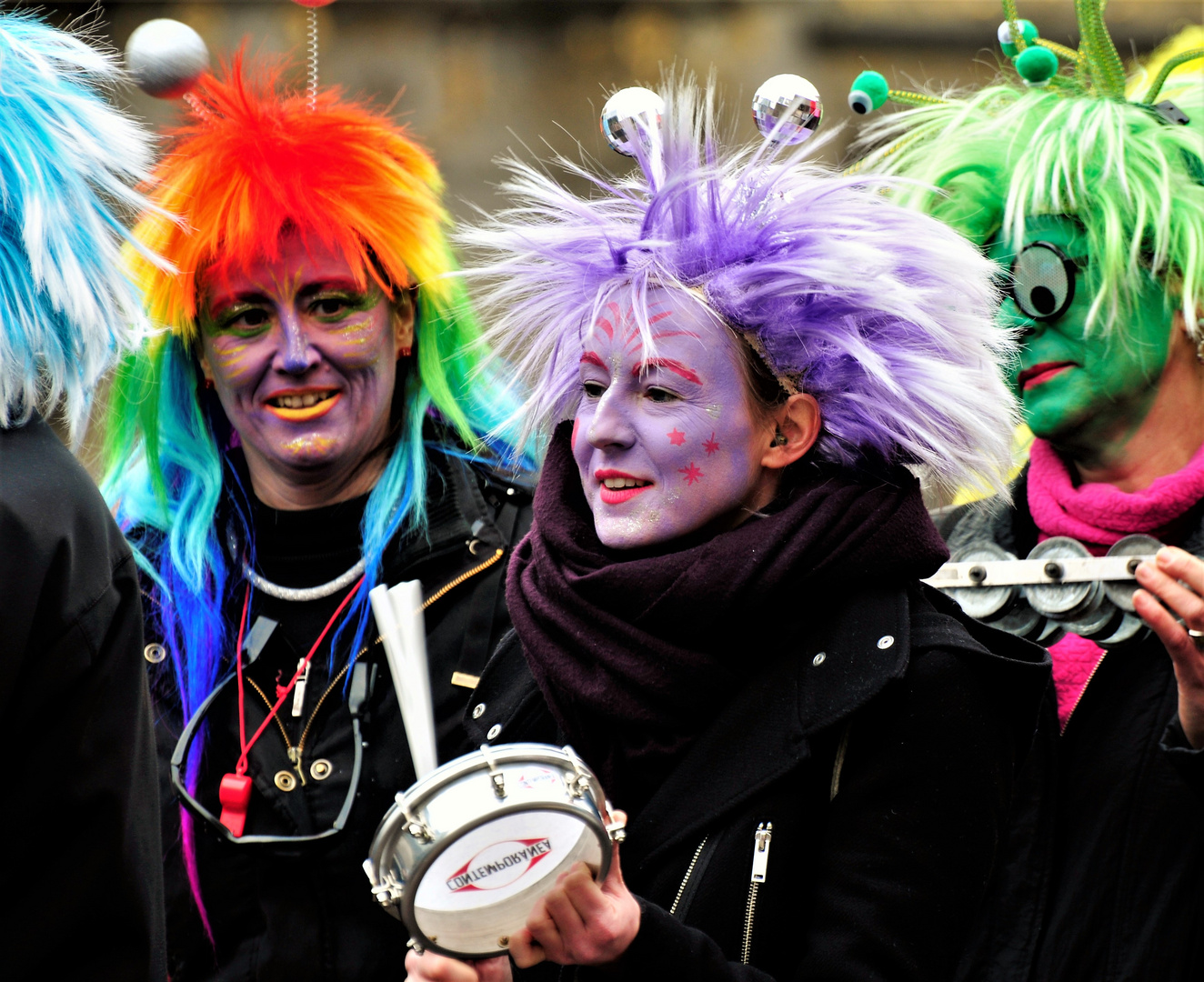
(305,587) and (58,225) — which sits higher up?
(58,225)

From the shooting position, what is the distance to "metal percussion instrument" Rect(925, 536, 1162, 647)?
104 inches

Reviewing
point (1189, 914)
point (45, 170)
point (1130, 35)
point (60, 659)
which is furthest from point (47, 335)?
point (1130, 35)

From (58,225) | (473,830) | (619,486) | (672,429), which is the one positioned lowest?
(473,830)

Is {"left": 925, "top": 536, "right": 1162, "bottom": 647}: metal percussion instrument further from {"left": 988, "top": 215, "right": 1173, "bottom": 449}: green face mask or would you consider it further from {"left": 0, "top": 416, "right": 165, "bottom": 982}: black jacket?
{"left": 0, "top": 416, "right": 165, "bottom": 982}: black jacket

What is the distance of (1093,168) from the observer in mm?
2852

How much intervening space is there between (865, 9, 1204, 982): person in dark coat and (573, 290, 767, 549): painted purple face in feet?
2.06

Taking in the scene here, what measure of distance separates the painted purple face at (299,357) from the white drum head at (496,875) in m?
1.41

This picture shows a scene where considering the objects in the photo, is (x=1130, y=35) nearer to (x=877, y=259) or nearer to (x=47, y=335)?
(x=877, y=259)

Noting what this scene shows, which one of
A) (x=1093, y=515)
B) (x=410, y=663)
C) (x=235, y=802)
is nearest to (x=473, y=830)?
(x=410, y=663)

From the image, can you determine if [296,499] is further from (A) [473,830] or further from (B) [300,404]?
(A) [473,830]

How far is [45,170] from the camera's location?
1859 millimetres

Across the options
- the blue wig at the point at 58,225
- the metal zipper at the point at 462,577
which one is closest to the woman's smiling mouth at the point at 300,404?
the metal zipper at the point at 462,577

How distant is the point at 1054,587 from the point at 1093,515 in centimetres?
17

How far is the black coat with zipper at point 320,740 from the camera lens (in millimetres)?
2643
